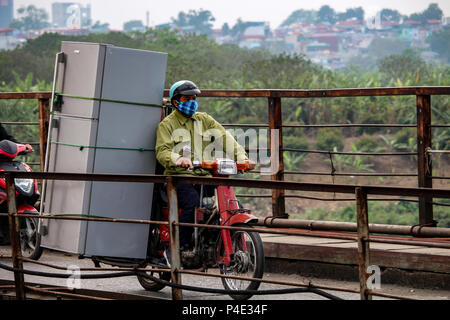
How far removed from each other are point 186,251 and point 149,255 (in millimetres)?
373

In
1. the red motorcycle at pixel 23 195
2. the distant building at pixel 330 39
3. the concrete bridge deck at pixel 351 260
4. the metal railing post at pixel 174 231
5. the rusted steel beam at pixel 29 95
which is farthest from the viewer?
the distant building at pixel 330 39

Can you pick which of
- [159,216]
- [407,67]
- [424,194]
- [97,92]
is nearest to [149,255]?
[159,216]

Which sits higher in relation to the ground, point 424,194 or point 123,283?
point 424,194

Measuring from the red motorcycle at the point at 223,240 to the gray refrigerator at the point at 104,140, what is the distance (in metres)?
0.30

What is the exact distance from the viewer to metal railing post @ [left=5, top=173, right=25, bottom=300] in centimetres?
559

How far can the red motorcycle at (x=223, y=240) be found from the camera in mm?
5781

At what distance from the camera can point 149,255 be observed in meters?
6.23

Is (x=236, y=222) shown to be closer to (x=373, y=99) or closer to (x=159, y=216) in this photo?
(x=159, y=216)

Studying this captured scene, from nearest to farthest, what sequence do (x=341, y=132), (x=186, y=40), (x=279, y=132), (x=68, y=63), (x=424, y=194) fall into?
(x=424, y=194)
(x=68, y=63)
(x=279, y=132)
(x=341, y=132)
(x=186, y=40)

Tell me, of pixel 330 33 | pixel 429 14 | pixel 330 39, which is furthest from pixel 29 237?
pixel 330 33

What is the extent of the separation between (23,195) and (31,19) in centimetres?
13584

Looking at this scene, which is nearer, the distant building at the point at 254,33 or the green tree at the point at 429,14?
the green tree at the point at 429,14

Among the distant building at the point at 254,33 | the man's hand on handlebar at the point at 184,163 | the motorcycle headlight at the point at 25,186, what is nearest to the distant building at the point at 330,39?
the distant building at the point at 254,33

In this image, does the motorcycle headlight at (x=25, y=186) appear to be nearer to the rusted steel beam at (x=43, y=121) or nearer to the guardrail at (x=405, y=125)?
the rusted steel beam at (x=43, y=121)
